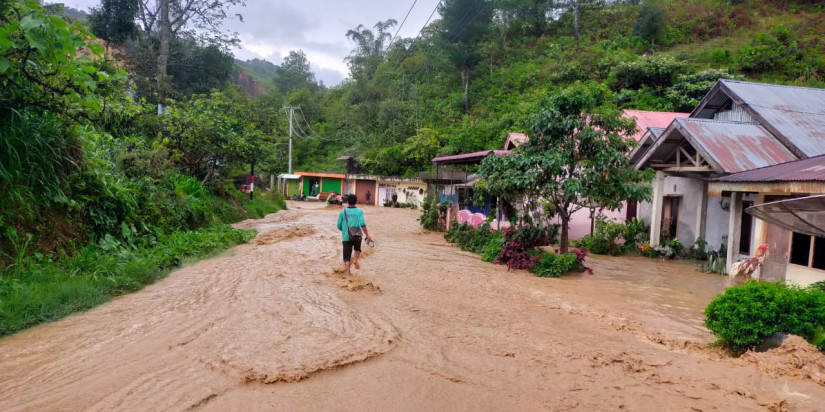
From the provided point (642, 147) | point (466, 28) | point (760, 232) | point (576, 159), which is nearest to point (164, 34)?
point (466, 28)

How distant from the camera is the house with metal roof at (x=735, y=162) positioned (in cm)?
999

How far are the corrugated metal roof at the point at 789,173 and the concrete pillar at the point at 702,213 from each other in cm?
321

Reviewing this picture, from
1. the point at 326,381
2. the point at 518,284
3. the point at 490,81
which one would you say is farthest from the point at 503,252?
the point at 490,81

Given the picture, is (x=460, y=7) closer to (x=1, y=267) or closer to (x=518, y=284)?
(x=518, y=284)

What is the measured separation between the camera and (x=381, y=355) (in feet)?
16.4

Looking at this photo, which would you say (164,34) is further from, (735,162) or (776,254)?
(776,254)

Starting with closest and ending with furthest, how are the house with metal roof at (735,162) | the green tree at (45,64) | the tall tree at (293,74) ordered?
1. the green tree at (45,64)
2. the house with metal roof at (735,162)
3. the tall tree at (293,74)

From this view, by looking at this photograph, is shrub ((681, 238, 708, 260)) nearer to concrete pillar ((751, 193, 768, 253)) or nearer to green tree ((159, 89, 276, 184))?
concrete pillar ((751, 193, 768, 253))

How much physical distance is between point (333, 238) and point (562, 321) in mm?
10625

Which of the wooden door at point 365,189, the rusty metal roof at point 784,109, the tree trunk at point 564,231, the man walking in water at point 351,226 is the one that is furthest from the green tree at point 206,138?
the wooden door at point 365,189

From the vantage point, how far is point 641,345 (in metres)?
5.84

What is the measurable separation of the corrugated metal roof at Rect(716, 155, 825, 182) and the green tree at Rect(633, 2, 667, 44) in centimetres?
3332

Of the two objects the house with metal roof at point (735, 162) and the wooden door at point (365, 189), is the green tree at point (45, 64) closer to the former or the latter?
the house with metal roof at point (735, 162)

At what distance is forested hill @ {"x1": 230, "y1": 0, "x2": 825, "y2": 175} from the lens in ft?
99.3
